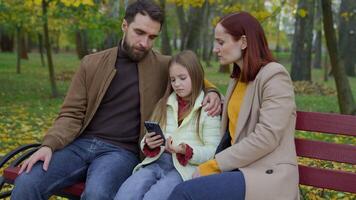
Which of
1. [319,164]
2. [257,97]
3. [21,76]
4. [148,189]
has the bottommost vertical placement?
[21,76]

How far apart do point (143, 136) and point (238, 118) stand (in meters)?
0.87

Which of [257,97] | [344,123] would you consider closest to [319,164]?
[344,123]

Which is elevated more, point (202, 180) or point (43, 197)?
point (202, 180)

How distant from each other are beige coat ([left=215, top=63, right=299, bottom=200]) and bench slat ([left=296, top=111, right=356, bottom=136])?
289mm

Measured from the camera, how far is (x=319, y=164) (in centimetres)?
499

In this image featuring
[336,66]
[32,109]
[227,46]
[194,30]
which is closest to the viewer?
[227,46]

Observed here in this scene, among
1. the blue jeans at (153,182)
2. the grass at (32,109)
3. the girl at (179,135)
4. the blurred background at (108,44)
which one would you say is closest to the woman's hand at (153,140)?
the girl at (179,135)

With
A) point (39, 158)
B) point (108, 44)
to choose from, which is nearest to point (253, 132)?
point (39, 158)

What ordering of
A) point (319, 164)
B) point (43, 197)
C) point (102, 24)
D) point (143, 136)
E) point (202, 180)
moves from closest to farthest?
1. point (202, 180)
2. point (43, 197)
3. point (143, 136)
4. point (319, 164)
5. point (102, 24)

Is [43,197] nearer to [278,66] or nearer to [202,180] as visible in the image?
[202,180]

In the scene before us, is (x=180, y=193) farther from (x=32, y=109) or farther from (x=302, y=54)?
(x=302, y=54)

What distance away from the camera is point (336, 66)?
8.73 m

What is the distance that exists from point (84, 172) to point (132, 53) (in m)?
0.93

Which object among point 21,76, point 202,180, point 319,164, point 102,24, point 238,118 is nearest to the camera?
point 202,180
